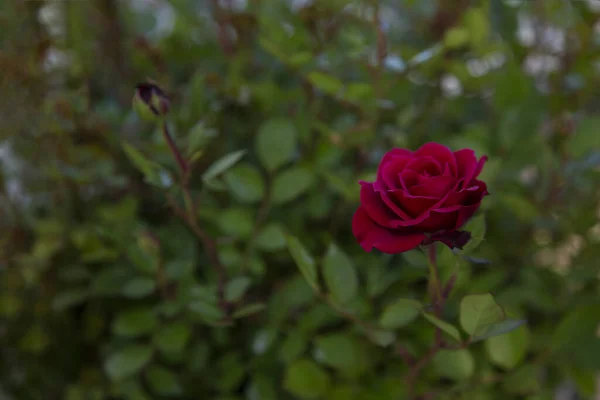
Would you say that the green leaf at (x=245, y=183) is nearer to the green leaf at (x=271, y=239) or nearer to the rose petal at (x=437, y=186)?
the green leaf at (x=271, y=239)

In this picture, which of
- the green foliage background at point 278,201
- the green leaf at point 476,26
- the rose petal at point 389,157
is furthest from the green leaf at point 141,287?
the green leaf at point 476,26

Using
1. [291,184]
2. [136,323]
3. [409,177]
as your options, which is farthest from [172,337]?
[409,177]

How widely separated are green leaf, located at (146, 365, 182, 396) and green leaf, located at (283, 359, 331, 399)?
10 centimetres

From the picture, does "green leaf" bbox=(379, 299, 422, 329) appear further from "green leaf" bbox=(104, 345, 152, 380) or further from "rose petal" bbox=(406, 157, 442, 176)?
"green leaf" bbox=(104, 345, 152, 380)

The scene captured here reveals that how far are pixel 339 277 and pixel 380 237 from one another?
0.10 metres

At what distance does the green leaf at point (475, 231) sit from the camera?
8.8 inches

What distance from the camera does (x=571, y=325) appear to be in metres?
0.37

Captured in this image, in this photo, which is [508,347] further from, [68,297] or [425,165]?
[68,297]

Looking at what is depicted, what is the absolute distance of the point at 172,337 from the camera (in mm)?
394

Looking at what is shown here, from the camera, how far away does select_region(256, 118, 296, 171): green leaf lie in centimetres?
39

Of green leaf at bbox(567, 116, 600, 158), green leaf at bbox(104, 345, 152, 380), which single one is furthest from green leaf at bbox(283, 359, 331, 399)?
green leaf at bbox(567, 116, 600, 158)

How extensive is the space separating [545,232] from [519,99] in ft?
0.58

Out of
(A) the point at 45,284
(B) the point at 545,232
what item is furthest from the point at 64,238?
(B) the point at 545,232

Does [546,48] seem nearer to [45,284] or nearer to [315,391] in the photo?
[315,391]
